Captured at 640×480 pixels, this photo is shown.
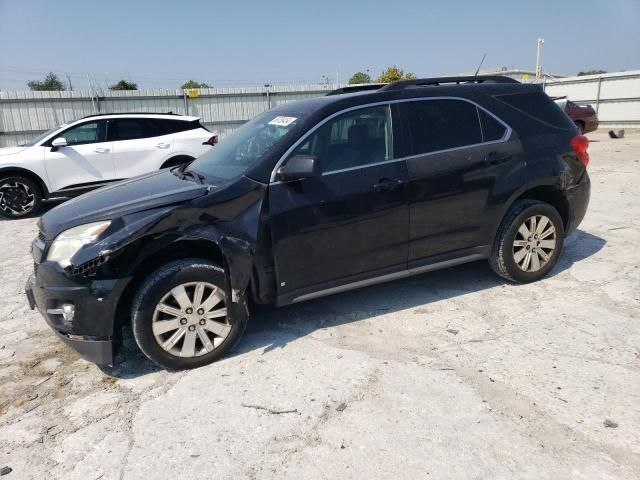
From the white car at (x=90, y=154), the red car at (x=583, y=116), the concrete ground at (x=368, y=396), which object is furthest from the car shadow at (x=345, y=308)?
the red car at (x=583, y=116)

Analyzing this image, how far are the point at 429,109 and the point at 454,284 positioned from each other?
5.56 feet

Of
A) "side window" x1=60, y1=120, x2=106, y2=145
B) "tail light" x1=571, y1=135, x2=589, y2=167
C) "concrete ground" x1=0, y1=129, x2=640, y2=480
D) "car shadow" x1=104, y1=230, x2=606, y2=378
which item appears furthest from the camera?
"side window" x1=60, y1=120, x2=106, y2=145

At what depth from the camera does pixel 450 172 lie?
13.4ft

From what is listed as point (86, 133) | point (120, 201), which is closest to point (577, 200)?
point (120, 201)

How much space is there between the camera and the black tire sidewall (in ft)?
14.5

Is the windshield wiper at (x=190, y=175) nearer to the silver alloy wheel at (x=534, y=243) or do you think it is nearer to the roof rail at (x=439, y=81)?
the roof rail at (x=439, y=81)

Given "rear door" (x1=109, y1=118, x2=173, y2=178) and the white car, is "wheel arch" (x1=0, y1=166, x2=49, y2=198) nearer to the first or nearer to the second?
the white car

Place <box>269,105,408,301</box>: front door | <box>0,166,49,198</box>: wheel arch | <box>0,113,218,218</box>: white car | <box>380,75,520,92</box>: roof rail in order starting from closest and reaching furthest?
1. <box>269,105,408,301</box>: front door
2. <box>380,75,520,92</box>: roof rail
3. <box>0,166,49,198</box>: wheel arch
4. <box>0,113,218,218</box>: white car

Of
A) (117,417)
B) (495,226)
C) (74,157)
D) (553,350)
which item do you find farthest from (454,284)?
(74,157)

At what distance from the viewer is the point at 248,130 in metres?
4.41

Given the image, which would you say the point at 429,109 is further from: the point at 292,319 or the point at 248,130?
the point at 292,319

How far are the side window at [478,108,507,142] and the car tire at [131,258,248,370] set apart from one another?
2547 millimetres

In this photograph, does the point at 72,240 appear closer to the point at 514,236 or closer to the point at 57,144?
the point at 514,236

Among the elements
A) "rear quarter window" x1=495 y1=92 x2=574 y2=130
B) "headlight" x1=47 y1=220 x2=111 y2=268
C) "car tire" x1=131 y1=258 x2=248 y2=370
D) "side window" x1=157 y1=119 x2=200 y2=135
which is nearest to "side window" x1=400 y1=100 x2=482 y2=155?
"rear quarter window" x1=495 y1=92 x2=574 y2=130
